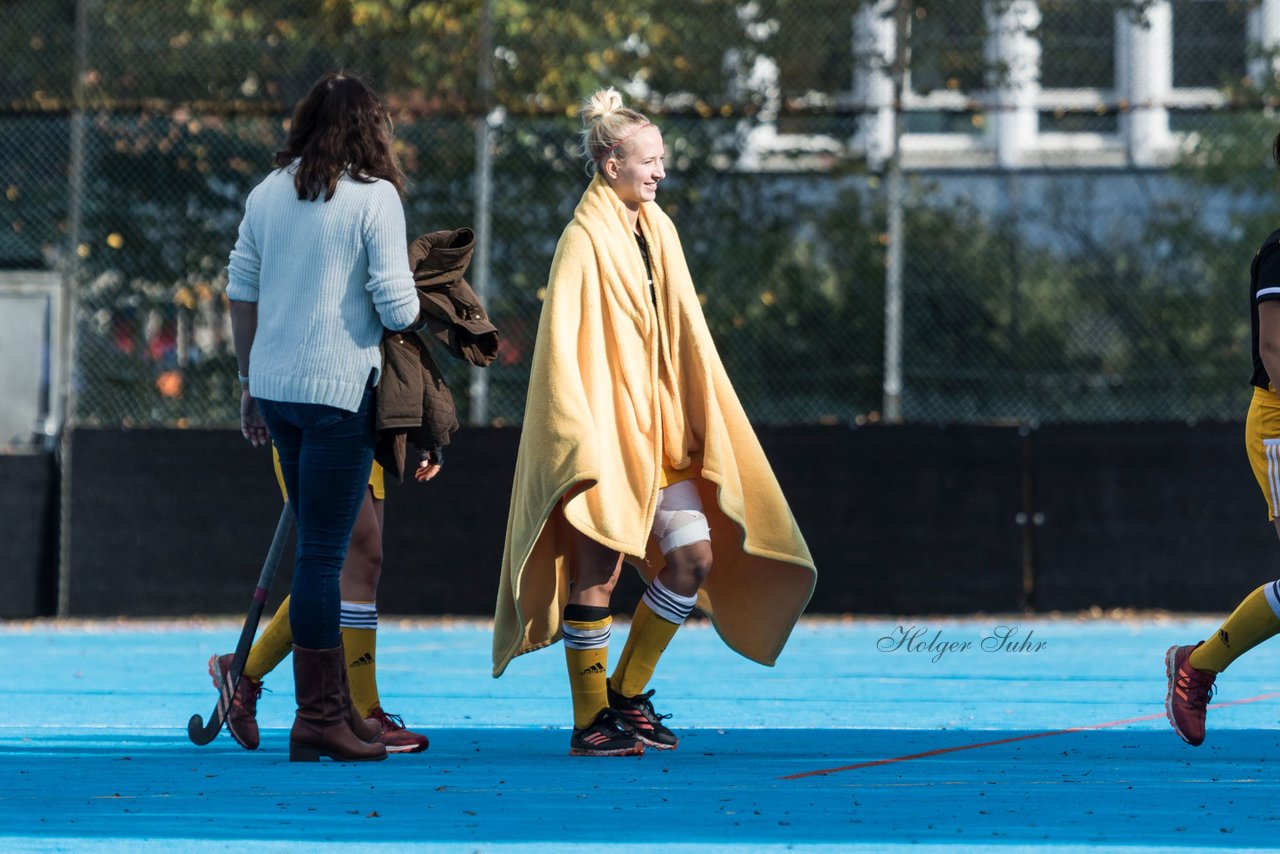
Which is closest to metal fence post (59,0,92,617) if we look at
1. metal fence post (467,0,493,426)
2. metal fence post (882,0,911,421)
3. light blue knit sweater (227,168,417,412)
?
metal fence post (467,0,493,426)

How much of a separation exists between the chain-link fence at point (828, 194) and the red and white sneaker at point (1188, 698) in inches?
237

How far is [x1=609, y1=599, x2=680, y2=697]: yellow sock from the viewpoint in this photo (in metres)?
5.98

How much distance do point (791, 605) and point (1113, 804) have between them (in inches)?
63.4

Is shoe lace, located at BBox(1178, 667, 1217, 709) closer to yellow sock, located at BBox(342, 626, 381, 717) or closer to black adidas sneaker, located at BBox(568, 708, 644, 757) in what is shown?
black adidas sneaker, located at BBox(568, 708, 644, 757)

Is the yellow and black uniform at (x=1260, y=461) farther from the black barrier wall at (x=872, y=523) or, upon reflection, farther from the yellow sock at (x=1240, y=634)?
the black barrier wall at (x=872, y=523)

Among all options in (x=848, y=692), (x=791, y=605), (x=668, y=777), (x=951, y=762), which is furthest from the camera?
(x=848, y=692)

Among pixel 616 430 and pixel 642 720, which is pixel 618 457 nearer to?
pixel 616 430

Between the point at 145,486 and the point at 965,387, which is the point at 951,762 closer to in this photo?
the point at 965,387

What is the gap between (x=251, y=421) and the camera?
5.98 metres

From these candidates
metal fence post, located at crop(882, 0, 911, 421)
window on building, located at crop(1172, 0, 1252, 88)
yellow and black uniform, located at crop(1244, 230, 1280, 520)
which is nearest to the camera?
yellow and black uniform, located at crop(1244, 230, 1280, 520)

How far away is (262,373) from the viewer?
560 centimetres

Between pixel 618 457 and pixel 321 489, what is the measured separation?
89cm

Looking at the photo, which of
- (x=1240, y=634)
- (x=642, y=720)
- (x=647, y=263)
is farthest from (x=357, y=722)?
(x=1240, y=634)

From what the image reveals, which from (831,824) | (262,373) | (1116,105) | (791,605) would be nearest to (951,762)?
(791,605)
